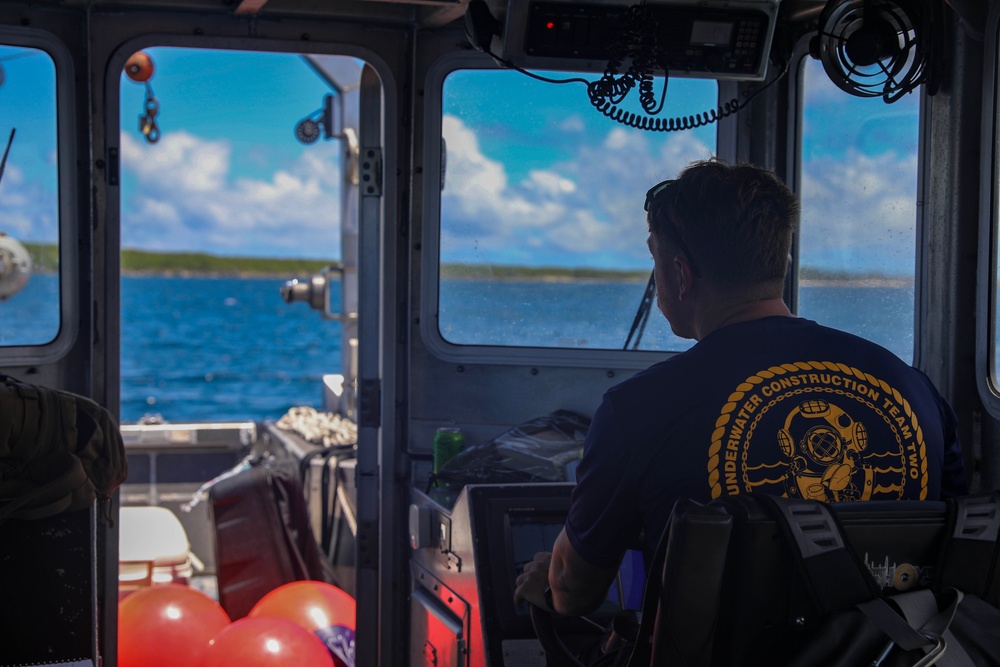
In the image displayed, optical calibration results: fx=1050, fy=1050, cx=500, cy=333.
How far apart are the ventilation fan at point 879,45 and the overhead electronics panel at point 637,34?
0.56 ft

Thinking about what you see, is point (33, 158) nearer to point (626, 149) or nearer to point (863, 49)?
point (626, 149)

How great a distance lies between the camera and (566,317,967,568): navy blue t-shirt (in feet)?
5.57

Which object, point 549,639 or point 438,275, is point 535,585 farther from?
point 438,275

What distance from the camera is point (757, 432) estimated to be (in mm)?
1694

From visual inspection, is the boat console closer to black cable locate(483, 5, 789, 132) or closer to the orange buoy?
black cable locate(483, 5, 789, 132)

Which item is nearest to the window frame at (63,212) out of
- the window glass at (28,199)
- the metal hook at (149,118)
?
the window glass at (28,199)

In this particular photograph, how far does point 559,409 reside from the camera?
3.55 m

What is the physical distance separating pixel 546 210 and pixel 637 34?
832 mm

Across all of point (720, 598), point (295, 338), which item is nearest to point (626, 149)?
point (720, 598)

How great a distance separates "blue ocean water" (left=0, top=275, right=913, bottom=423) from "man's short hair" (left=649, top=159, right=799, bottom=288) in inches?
49.8

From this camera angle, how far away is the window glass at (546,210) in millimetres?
3463

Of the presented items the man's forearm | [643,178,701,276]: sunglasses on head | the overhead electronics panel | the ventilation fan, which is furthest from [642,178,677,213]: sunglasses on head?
the ventilation fan

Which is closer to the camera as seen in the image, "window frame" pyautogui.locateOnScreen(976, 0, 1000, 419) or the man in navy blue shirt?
the man in navy blue shirt

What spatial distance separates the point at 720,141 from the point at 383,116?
3.68 feet
